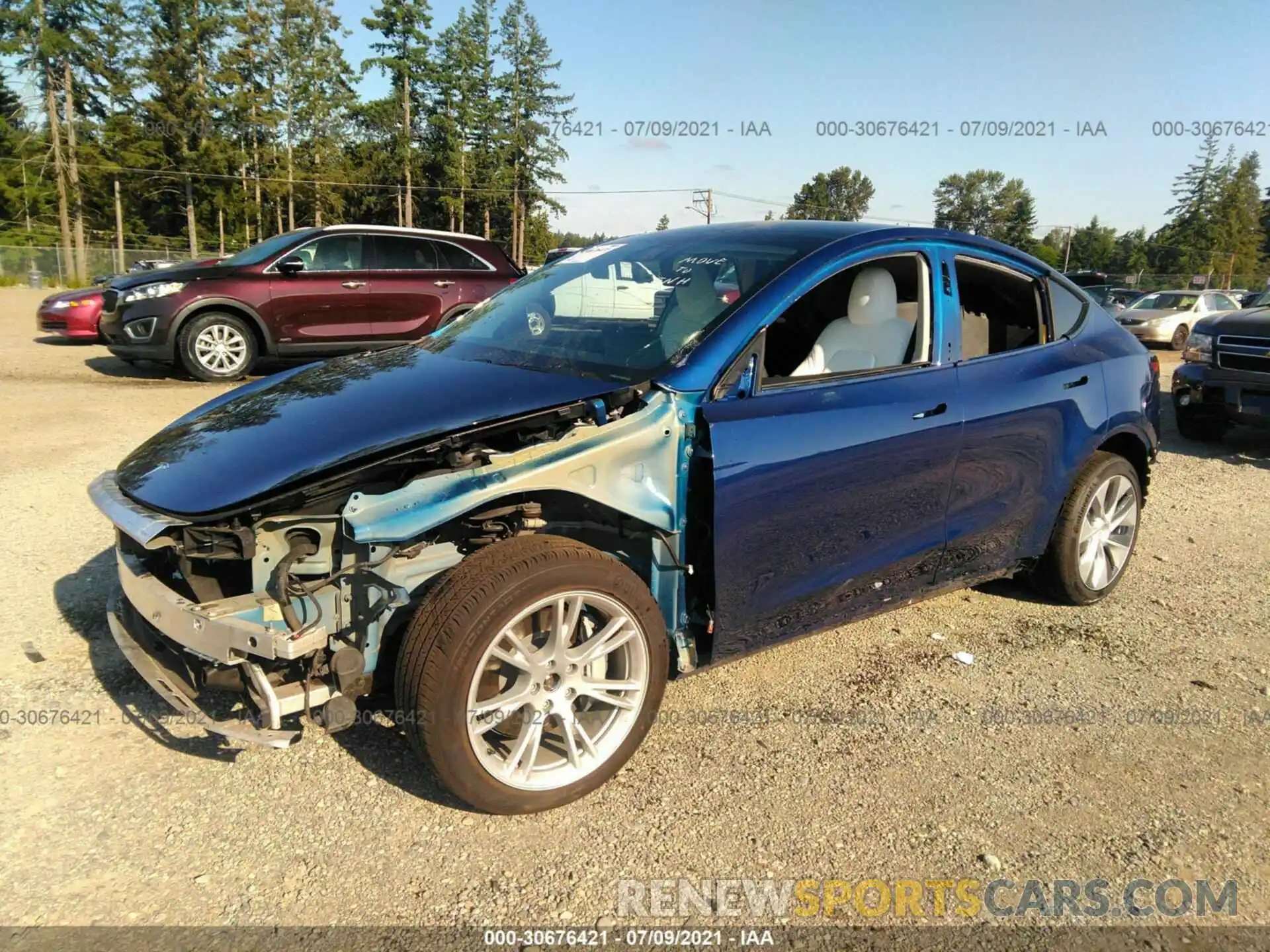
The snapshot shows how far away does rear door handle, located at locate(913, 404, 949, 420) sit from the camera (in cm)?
326

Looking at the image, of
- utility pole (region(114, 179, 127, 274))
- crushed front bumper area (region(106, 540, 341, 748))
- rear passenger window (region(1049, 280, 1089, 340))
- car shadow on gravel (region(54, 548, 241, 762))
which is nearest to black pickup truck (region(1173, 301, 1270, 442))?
rear passenger window (region(1049, 280, 1089, 340))

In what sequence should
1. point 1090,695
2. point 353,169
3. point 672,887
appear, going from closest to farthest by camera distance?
point 672,887 < point 1090,695 < point 353,169

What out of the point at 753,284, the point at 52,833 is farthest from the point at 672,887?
the point at 753,284

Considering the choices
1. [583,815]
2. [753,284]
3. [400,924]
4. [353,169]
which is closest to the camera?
[400,924]

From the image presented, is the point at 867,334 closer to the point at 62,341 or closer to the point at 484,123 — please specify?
the point at 62,341

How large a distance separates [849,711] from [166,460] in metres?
2.61

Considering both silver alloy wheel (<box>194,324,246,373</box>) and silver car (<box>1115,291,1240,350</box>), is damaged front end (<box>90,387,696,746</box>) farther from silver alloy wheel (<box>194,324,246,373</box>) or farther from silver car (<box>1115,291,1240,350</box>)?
silver car (<box>1115,291,1240,350</box>)

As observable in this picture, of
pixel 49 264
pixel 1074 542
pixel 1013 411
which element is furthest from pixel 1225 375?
pixel 49 264

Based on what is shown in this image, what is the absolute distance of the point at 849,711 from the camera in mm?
3256

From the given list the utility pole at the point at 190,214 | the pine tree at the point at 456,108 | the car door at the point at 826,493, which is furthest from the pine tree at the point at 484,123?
the car door at the point at 826,493

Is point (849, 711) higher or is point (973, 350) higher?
point (973, 350)

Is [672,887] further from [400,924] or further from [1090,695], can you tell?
[1090,695]

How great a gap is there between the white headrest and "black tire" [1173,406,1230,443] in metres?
6.04

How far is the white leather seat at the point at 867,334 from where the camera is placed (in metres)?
3.50
